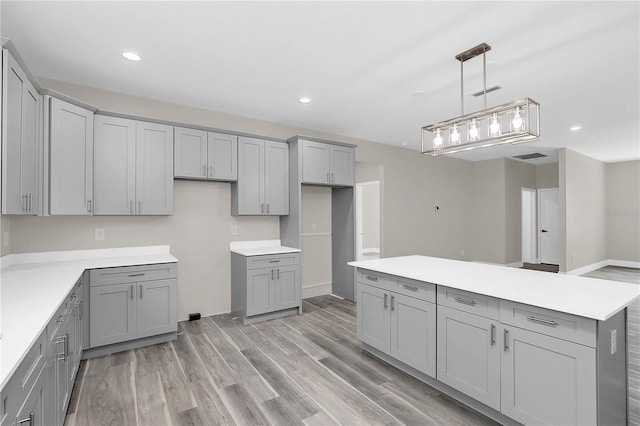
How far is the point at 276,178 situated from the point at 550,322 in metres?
3.44

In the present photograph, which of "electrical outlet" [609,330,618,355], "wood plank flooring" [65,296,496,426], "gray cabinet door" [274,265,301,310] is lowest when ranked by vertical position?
"wood plank flooring" [65,296,496,426]

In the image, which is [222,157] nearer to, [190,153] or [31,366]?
[190,153]

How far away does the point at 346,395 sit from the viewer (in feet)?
7.89

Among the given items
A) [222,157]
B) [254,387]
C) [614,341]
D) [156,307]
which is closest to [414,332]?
[614,341]

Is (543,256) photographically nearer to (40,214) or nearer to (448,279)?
(448,279)

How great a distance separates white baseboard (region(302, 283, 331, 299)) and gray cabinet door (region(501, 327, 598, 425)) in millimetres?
3418

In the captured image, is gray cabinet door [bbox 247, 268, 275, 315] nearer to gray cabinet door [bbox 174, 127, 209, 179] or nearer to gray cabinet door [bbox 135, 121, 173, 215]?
gray cabinet door [bbox 135, 121, 173, 215]

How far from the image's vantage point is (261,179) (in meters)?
4.29

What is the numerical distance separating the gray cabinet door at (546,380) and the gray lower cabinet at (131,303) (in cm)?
307

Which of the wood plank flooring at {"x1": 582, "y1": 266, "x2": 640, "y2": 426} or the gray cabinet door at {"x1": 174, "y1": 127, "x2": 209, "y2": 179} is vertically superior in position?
the gray cabinet door at {"x1": 174, "y1": 127, "x2": 209, "y2": 179}

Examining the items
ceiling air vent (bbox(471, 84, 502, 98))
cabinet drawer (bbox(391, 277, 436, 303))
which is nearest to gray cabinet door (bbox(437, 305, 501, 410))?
cabinet drawer (bbox(391, 277, 436, 303))

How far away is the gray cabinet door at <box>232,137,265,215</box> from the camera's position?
4125 millimetres

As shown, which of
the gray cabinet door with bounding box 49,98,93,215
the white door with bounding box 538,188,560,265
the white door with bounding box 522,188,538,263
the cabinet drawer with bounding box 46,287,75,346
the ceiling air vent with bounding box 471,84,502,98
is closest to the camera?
the cabinet drawer with bounding box 46,287,75,346

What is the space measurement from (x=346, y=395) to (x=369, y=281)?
0.99 m
